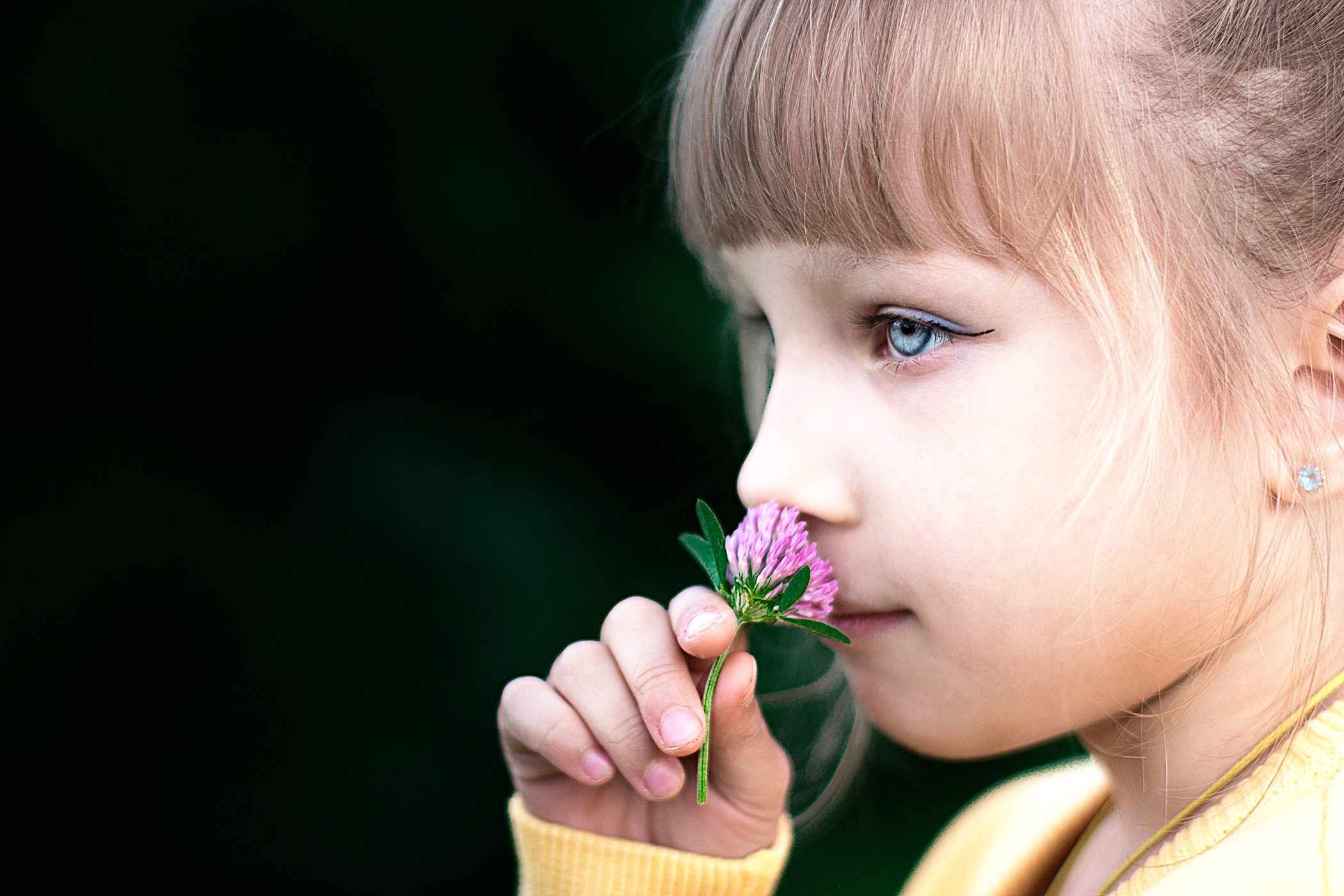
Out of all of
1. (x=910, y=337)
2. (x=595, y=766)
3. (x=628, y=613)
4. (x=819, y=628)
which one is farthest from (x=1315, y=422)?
(x=595, y=766)

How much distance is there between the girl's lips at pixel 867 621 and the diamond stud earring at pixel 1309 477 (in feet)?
1.25

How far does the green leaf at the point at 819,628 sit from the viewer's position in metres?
1.08

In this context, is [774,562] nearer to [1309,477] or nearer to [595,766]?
[595,766]

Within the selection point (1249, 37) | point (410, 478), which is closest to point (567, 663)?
point (410, 478)

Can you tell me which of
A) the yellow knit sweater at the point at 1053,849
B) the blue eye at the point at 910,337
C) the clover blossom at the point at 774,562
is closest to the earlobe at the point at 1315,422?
the yellow knit sweater at the point at 1053,849

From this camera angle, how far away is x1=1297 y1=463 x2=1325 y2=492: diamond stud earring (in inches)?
42.5

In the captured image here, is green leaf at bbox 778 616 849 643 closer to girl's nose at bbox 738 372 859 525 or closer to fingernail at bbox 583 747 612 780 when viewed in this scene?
girl's nose at bbox 738 372 859 525

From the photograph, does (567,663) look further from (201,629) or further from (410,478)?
(201,629)

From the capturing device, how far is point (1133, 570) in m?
1.08

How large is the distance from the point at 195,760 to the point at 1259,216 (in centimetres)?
181

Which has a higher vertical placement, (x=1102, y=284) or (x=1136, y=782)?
(x=1102, y=284)

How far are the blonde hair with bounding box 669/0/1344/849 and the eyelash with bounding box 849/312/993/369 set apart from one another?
73 mm

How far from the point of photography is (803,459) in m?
1.16

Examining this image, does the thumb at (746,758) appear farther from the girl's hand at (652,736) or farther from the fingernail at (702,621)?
the fingernail at (702,621)
